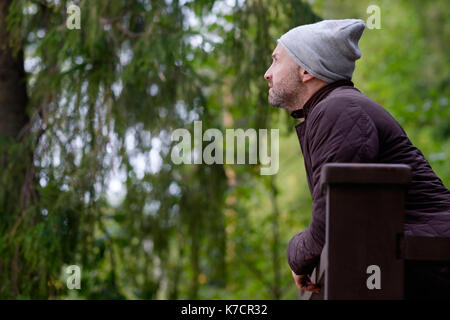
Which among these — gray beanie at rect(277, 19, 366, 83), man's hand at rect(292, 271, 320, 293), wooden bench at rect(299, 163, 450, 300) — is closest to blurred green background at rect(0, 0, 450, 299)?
gray beanie at rect(277, 19, 366, 83)

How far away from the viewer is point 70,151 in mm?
4414

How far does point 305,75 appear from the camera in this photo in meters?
2.18

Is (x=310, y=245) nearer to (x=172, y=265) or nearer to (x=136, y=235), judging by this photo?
(x=136, y=235)

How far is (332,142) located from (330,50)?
1.67ft

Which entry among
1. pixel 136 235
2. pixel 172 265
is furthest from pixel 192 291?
pixel 136 235

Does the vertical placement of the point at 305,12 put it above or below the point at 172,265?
above

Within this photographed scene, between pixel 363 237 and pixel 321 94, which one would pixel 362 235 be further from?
pixel 321 94

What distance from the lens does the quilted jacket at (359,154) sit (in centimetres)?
175

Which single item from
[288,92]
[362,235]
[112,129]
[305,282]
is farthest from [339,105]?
[112,129]

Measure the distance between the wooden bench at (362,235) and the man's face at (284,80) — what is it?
31.6 inches

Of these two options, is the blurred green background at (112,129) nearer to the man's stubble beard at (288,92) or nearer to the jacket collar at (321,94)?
the man's stubble beard at (288,92)

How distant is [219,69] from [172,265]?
2.84m

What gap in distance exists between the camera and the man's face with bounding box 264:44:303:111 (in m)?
2.21

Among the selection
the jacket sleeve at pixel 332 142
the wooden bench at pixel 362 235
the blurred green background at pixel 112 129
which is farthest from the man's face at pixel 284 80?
the blurred green background at pixel 112 129
